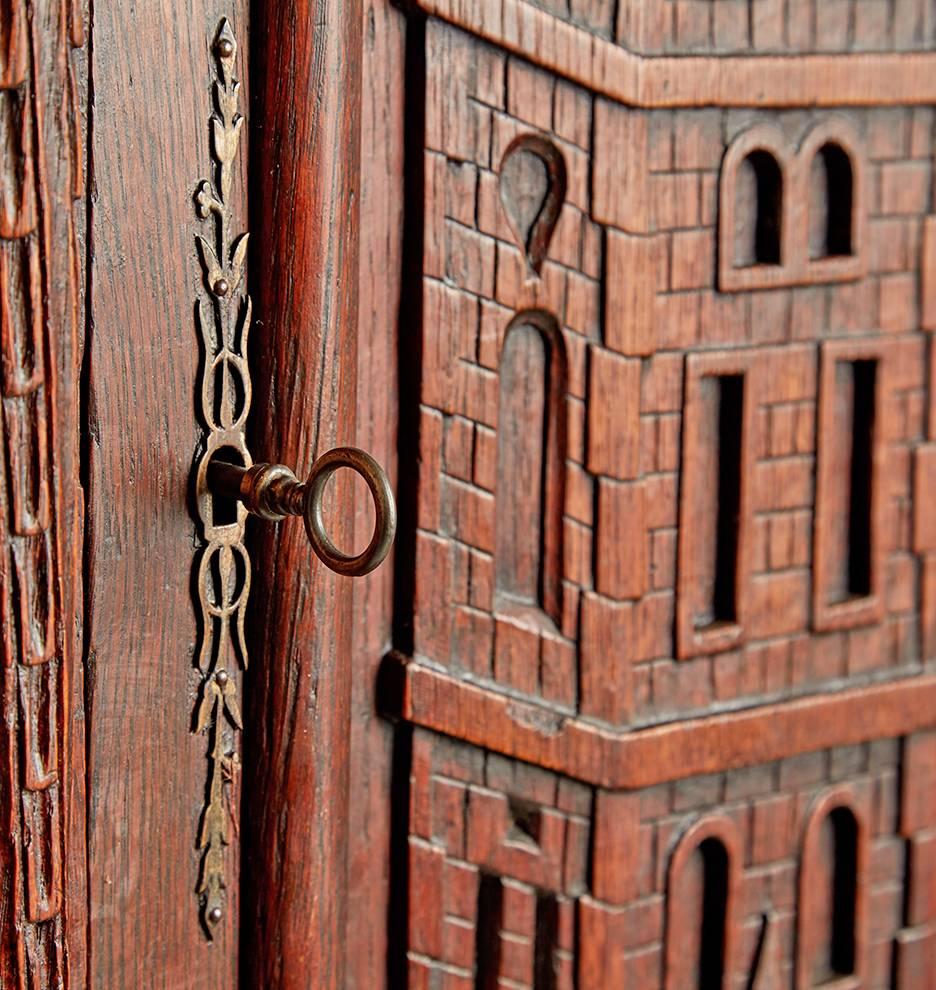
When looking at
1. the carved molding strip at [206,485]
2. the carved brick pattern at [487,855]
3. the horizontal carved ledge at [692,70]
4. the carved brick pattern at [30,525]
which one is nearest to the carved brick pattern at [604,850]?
A: the carved brick pattern at [487,855]

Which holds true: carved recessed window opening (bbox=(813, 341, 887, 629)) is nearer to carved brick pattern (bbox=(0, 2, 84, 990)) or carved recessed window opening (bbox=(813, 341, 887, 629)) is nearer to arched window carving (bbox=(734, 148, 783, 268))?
arched window carving (bbox=(734, 148, 783, 268))

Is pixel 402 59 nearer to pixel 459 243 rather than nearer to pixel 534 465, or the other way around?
pixel 459 243

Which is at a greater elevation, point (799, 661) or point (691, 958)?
point (799, 661)

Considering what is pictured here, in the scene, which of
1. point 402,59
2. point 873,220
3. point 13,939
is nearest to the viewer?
point 13,939

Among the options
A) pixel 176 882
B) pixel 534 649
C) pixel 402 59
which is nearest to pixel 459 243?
pixel 402 59

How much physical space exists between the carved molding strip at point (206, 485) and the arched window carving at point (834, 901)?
1.12ft

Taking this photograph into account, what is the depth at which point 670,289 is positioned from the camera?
2.82ft

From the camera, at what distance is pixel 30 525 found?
0.67 m

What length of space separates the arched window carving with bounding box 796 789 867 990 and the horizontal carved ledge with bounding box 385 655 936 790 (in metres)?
0.05

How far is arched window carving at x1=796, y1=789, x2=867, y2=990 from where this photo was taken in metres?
0.95

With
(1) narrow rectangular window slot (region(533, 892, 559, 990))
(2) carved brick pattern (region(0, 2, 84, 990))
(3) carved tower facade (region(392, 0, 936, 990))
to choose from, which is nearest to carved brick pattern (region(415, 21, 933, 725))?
(3) carved tower facade (region(392, 0, 936, 990))

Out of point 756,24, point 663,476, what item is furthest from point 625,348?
point 756,24

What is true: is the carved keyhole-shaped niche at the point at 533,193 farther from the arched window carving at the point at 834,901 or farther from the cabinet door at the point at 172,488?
the arched window carving at the point at 834,901

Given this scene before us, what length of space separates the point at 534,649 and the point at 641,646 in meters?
0.06
